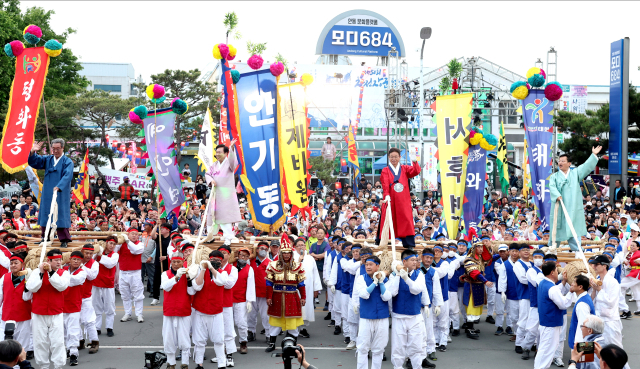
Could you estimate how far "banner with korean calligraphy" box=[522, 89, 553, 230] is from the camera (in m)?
9.93

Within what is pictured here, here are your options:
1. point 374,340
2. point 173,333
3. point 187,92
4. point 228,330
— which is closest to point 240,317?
point 228,330

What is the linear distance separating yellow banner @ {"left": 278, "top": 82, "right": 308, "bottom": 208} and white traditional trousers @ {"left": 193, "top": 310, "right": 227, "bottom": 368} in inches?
111

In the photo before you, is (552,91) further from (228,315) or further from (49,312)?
(49,312)

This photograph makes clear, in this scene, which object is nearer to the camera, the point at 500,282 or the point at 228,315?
the point at 228,315

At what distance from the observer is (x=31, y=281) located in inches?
282

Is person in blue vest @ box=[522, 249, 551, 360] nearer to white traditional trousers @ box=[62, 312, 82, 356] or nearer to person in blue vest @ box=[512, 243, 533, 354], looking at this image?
person in blue vest @ box=[512, 243, 533, 354]

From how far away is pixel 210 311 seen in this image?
7.70 meters

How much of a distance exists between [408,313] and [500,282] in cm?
308

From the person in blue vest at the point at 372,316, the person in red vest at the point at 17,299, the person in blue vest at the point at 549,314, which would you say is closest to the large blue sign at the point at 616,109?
the person in blue vest at the point at 549,314

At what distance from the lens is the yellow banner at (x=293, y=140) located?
383 inches

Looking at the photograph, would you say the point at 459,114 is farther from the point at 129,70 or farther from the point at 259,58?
the point at 129,70

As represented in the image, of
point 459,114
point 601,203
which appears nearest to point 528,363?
point 459,114

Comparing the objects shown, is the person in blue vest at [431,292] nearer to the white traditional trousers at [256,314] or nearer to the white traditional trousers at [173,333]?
the white traditional trousers at [256,314]

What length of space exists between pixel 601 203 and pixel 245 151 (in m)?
15.2
